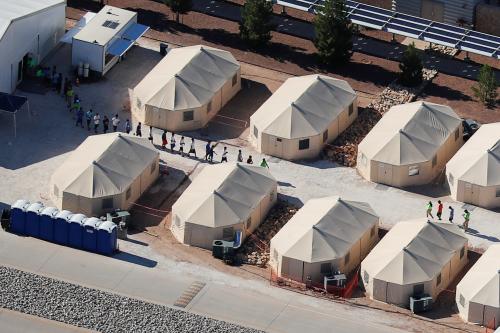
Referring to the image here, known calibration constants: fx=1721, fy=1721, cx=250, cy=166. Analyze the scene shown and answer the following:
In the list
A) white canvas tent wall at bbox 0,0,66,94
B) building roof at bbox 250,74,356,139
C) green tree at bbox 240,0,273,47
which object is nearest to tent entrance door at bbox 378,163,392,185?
building roof at bbox 250,74,356,139

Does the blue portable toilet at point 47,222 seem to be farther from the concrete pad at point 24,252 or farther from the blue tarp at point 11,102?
the blue tarp at point 11,102

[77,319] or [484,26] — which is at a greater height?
[484,26]

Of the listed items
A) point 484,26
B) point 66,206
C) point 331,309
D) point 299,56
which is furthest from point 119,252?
point 484,26

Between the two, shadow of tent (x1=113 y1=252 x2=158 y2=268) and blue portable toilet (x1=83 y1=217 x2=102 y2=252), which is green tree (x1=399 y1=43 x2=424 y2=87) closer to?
shadow of tent (x1=113 y1=252 x2=158 y2=268)

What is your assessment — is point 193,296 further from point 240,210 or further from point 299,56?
point 299,56

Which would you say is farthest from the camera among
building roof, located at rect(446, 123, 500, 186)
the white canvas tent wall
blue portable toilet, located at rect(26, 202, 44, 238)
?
the white canvas tent wall

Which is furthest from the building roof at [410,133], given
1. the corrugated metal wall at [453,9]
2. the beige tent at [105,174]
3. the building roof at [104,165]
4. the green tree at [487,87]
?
the corrugated metal wall at [453,9]

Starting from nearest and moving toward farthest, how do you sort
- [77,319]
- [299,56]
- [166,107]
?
[77,319]
[166,107]
[299,56]
